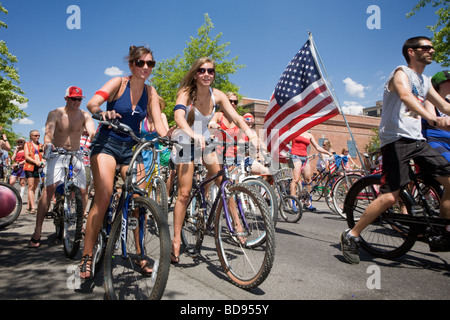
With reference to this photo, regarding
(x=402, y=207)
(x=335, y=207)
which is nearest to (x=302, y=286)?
(x=402, y=207)

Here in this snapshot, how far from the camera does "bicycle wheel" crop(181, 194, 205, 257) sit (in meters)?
3.46

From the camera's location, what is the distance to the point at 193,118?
364cm

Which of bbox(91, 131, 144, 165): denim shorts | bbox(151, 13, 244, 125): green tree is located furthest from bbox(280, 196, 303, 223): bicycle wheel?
bbox(151, 13, 244, 125): green tree

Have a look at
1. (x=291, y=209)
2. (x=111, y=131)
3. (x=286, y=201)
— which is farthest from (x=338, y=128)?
(x=111, y=131)

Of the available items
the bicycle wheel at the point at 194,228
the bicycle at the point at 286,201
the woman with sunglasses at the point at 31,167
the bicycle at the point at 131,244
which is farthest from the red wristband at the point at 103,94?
the woman with sunglasses at the point at 31,167

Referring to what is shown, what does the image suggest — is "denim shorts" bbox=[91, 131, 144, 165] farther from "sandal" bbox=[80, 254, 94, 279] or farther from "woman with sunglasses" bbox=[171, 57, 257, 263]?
"sandal" bbox=[80, 254, 94, 279]

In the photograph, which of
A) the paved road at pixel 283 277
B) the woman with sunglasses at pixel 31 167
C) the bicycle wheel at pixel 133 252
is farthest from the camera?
the woman with sunglasses at pixel 31 167

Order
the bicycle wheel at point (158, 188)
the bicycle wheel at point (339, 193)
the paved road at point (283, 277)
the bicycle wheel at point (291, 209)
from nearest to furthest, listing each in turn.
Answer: the paved road at point (283, 277) → the bicycle wheel at point (158, 188) → the bicycle wheel at point (291, 209) → the bicycle wheel at point (339, 193)

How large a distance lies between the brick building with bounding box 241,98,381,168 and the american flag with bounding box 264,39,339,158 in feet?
85.0

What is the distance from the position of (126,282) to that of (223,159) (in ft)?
4.70

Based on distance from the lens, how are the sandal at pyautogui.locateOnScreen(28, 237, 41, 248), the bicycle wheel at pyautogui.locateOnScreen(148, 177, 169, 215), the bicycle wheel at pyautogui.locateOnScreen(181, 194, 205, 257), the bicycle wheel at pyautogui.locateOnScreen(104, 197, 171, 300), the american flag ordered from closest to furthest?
the bicycle wheel at pyautogui.locateOnScreen(104, 197, 171, 300)
the bicycle wheel at pyautogui.locateOnScreen(181, 194, 205, 257)
the sandal at pyautogui.locateOnScreen(28, 237, 41, 248)
the bicycle wheel at pyautogui.locateOnScreen(148, 177, 169, 215)
the american flag

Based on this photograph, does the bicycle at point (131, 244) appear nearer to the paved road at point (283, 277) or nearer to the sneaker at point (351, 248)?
the paved road at point (283, 277)

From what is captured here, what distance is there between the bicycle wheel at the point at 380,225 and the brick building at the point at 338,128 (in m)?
28.4

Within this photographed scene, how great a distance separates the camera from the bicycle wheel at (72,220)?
349cm
